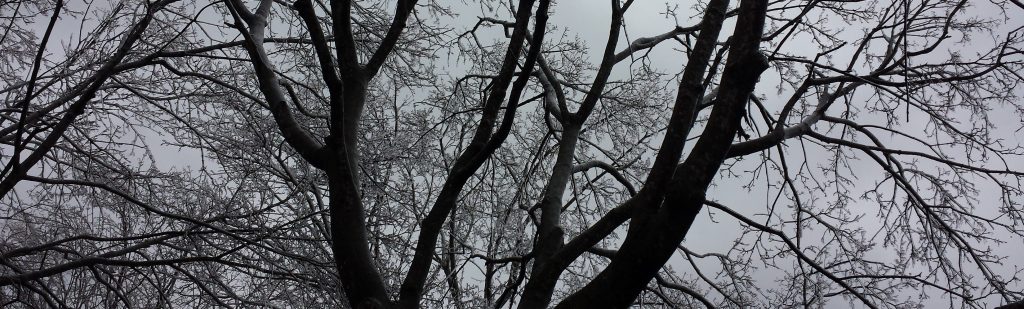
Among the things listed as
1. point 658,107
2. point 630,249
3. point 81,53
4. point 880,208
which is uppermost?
point 658,107

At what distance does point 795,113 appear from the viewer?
6.57 meters

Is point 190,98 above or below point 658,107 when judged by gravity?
below

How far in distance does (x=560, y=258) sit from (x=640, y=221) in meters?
1.00

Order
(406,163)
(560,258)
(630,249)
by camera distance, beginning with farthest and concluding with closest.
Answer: (406,163) → (560,258) → (630,249)

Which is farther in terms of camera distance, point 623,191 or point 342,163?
point 623,191

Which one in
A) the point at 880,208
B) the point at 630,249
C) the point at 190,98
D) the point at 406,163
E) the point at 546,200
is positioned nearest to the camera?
the point at 630,249

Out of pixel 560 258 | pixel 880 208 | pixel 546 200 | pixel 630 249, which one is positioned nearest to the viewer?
pixel 630 249

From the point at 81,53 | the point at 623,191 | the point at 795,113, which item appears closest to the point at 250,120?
the point at 81,53

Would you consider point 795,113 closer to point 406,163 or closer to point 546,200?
point 546,200

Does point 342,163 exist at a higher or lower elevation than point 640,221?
higher

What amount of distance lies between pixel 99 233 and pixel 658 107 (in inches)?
208

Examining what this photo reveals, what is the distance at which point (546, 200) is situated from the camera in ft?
17.9

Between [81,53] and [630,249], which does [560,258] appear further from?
[81,53]

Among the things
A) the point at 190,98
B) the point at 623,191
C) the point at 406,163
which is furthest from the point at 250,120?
the point at 623,191
